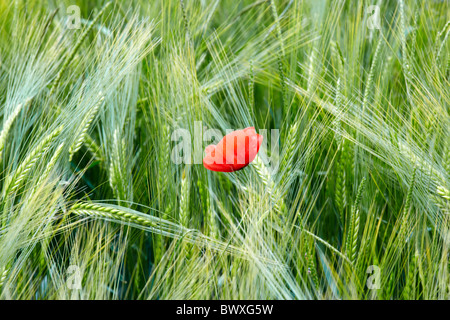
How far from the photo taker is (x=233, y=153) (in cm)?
56

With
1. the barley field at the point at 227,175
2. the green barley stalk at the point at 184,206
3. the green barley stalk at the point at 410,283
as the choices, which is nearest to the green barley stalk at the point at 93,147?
the barley field at the point at 227,175

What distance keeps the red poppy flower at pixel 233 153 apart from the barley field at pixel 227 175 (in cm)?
3

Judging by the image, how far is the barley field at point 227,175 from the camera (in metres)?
0.55

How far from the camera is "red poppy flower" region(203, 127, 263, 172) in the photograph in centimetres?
56

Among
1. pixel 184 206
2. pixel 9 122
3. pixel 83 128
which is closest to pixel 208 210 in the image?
pixel 184 206

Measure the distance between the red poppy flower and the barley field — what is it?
30 millimetres

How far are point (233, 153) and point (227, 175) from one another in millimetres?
118

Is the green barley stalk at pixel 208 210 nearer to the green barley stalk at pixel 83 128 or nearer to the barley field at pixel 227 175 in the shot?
the barley field at pixel 227 175

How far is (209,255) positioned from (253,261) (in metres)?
0.06

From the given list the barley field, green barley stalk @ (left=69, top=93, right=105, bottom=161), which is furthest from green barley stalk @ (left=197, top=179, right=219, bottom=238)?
green barley stalk @ (left=69, top=93, right=105, bottom=161)

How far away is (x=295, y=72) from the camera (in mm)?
749

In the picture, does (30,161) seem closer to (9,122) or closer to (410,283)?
(9,122)
